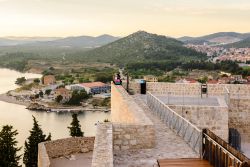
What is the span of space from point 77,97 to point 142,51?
52.9 metres

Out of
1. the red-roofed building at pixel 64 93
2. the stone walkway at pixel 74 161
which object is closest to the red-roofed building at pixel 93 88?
the red-roofed building at pixel 64 93

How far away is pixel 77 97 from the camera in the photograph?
186 feet

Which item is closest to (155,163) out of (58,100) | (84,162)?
(84,162)

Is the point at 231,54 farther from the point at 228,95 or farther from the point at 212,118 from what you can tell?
the point at 212,118

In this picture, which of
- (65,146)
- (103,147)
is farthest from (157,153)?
(65,146)

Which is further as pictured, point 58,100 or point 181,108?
point 58,100

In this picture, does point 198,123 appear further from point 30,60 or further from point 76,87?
point 30,60

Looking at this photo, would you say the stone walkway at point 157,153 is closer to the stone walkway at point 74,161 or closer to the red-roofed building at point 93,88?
the stone walkway at point 74,161

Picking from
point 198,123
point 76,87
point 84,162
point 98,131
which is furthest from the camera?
point 76,87

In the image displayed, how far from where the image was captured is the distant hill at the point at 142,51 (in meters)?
96.8

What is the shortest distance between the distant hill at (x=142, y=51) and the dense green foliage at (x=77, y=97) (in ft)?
110

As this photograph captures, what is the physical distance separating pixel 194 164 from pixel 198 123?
10.4 feet

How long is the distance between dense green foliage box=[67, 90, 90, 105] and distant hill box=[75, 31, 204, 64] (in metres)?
33.5

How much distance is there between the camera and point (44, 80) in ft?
233
